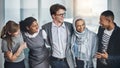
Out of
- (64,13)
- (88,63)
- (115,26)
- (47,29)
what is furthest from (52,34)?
(115,26)

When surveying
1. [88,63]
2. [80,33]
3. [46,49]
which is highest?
[80,33]

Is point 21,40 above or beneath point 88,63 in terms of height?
above

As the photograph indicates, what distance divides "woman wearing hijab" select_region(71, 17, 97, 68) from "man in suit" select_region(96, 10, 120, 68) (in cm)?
4

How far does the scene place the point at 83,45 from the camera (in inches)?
60.0

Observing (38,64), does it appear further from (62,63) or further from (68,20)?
(68,20)

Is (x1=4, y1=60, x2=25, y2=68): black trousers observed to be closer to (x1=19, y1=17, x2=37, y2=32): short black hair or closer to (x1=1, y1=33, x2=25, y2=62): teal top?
(x1=1, y1=33, x2=25, y2=62): teal top

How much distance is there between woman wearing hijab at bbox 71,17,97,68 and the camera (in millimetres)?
1516

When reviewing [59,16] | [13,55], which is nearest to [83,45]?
[59,16]

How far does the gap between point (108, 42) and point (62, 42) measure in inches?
12.1

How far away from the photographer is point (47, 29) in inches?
59.6

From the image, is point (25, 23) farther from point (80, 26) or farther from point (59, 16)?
point (80, 26)

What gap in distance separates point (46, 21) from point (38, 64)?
29cm

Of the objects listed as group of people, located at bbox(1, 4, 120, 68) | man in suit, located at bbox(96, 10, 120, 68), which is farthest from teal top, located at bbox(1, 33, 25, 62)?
man in suit, located at bbox(96, 10, 120, 68)

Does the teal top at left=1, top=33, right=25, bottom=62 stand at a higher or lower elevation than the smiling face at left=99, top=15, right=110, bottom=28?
lower
